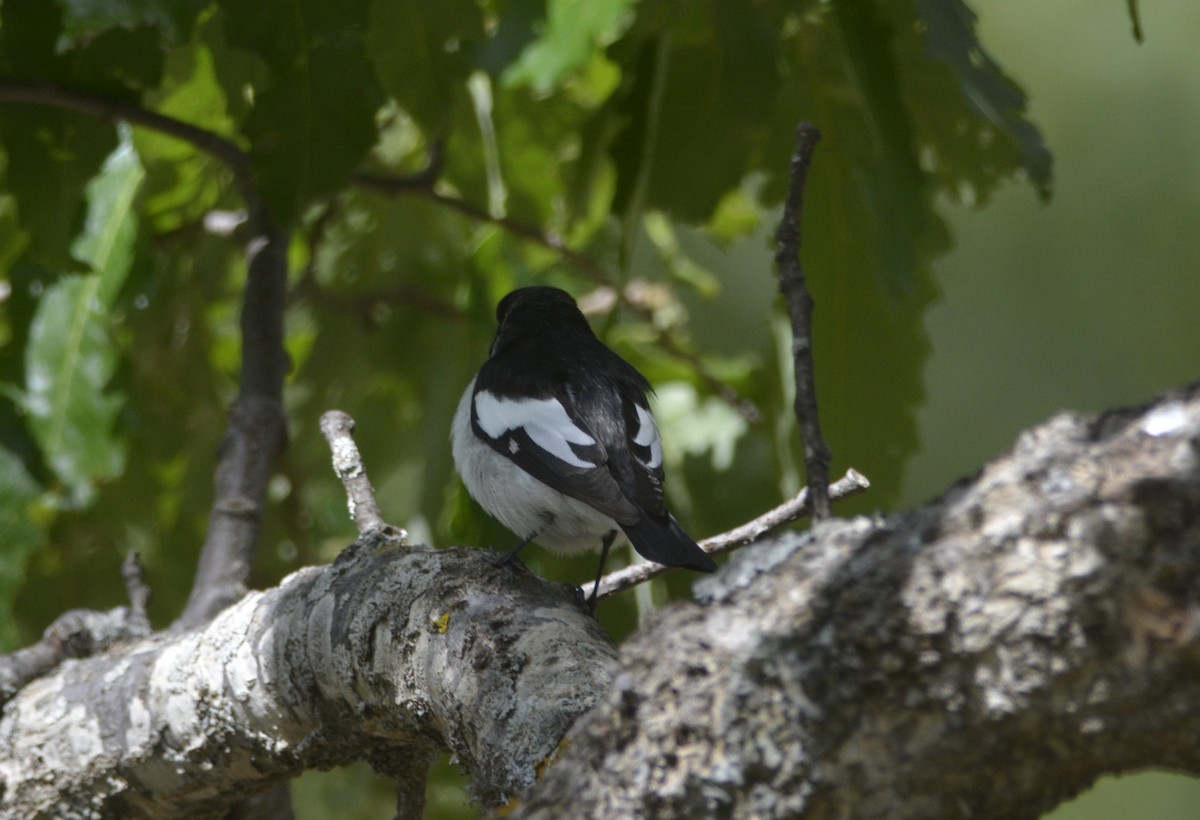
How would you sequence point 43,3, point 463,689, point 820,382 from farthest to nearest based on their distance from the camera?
point 820,382 → point 43,3 → point 463,689

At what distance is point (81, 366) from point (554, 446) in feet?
4.26

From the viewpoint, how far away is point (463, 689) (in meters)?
1.51

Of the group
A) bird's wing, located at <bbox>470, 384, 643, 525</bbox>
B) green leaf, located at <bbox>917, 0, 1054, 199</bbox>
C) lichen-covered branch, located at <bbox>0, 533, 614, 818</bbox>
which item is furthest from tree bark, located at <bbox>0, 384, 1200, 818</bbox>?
bird's wing, located at <bbox>470, 384, 643, 525</bbox>

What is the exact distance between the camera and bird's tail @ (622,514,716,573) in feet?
6.70

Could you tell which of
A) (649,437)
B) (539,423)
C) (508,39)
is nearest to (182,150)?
(508,39)

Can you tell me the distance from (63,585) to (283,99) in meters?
1.70

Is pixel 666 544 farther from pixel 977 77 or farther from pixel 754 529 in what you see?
pixel 977 77

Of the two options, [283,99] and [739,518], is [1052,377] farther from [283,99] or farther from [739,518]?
[283,99]

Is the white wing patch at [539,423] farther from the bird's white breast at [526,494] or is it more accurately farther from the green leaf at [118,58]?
the green leaf at [118,58]

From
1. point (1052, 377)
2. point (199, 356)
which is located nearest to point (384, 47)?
point (199, 356)

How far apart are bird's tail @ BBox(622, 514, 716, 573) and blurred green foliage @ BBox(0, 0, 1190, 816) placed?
Result: 18.8 inches

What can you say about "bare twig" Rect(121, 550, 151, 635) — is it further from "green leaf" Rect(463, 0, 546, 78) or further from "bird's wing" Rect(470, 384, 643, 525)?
"green leaf" Rect(463, 0, 546, 78)

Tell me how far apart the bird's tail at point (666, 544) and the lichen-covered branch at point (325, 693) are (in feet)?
0.73

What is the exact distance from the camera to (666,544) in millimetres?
2168
